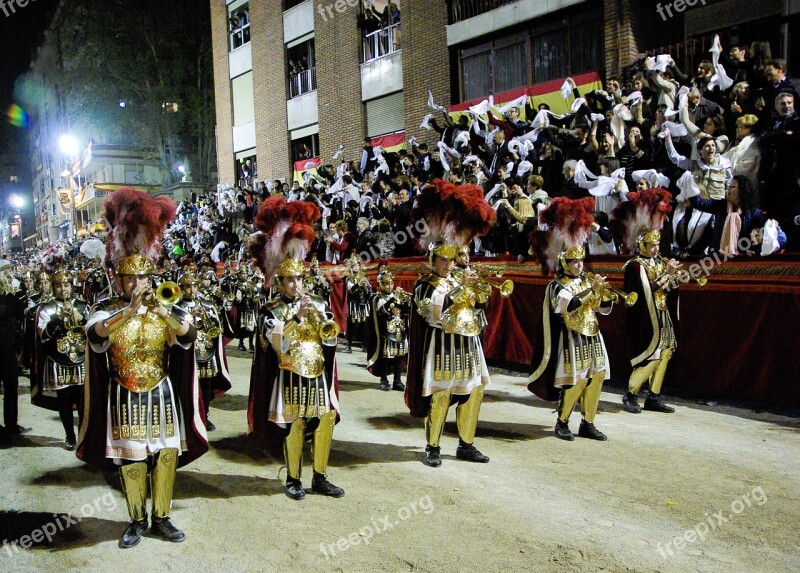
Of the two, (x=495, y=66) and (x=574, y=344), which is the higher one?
(x=495, y=66)

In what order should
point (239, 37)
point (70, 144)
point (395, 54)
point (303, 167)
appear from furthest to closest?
point (70, 144)
point (239, 37)
point (303, 167)
point (395, 54)

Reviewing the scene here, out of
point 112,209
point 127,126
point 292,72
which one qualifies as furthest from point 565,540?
point 127,126

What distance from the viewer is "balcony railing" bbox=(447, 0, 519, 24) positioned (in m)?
15.9

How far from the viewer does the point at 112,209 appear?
470 cm

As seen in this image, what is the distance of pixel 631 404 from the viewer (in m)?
7.77

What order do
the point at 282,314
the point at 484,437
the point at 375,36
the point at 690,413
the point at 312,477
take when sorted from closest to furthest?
1. the point at 282,314
2. the point at 312,477
3. the point at 484,437
4. the point at 690,413
5. the point at 375,36

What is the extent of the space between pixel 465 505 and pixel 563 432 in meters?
2.07

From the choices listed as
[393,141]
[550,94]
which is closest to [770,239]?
[550,94]

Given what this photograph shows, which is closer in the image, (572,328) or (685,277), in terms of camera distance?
(572,328)

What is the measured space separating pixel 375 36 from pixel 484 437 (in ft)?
49.9

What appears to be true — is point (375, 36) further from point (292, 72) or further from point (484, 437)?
point (484, 437)

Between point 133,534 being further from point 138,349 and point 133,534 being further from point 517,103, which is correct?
point 517,103

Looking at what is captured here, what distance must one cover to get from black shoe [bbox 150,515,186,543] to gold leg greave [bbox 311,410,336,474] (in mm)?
1149

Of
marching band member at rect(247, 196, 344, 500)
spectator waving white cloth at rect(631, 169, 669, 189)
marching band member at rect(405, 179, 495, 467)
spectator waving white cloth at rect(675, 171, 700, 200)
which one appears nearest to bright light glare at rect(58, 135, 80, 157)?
spectator waving white cloth at rect(631, 169, 669, 189)
